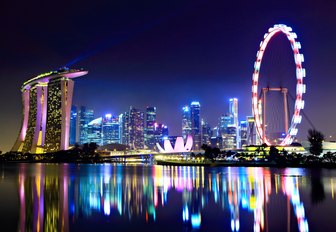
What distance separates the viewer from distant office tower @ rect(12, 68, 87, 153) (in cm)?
11538

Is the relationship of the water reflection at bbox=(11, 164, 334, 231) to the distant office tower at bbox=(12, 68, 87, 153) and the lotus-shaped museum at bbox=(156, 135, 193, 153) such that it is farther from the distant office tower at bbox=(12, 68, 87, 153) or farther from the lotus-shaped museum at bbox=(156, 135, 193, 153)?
the lotus-shaped museum at bbox=(156, 135, 193, 153)

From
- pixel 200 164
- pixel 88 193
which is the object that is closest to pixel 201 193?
pixel 88 193

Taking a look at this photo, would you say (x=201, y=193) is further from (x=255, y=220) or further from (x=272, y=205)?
(x=255, y=220)

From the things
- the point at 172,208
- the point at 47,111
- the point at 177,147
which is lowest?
the point at 172,208

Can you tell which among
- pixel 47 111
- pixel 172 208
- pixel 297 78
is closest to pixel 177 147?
pixel 47 111

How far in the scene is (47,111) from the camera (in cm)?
12181

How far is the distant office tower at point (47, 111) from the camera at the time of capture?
379ft

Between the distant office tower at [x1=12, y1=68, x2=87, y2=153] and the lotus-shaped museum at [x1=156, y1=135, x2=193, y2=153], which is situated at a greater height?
the distant office tower at [x1=12, y1=68, x2=87, y2=153]

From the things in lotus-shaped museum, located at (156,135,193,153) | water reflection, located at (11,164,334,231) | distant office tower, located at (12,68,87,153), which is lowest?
water reflection, located at (11,164,334,231)

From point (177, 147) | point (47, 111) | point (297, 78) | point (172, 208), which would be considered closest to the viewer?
point (172, 208)

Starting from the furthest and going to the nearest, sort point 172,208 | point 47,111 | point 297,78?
point 47,111, point 297,78, point 172,208

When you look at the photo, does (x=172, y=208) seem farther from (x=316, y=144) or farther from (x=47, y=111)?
(x=47, y=111)

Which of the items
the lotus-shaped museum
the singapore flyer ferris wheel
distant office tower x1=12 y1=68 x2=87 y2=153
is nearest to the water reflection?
the singapore flyer ferris wheel

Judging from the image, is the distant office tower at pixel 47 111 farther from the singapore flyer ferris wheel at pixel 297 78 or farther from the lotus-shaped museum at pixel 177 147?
the singapore flyer ferris wheel at pixel 297 78
